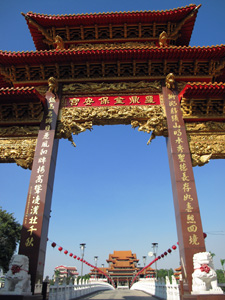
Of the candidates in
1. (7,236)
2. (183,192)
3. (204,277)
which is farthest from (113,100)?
(7,236)

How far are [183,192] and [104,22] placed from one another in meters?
9.07

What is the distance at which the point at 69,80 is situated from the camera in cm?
964

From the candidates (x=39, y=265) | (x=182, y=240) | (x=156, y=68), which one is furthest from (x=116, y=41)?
(x=39, y=265)

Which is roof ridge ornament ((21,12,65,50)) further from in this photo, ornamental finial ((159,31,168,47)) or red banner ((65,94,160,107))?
ornamental finial ((159,31,168,47))

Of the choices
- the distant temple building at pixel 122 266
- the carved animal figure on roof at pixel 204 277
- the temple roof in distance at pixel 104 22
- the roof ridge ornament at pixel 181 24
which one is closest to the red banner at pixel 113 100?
the temple roof in distance at pixel 104 22

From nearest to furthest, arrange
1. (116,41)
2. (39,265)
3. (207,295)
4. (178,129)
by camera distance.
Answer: (207,295), (39,265), (178,129), (116,41)

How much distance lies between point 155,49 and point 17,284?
29.5 ft

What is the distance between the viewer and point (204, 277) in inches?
221

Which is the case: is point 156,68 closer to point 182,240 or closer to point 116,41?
point 116,41

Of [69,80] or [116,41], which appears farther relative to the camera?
[116,41]

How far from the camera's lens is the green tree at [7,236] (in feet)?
61.3

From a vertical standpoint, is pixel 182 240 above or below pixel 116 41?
below

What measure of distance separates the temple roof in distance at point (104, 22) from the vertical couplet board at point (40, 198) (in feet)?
16.1

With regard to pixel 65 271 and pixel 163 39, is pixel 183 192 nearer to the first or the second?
pixel 163 39
